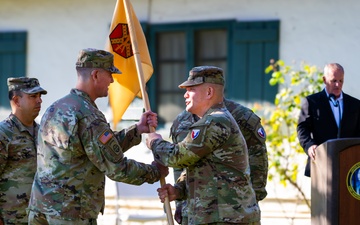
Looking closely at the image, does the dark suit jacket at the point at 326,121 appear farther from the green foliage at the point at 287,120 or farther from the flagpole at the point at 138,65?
the flagpole at the point at 138,65

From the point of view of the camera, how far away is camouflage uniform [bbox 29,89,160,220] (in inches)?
219

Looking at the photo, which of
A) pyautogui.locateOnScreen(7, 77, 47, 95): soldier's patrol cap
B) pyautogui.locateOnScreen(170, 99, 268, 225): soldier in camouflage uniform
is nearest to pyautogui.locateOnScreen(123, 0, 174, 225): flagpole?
pyautogui.locateOnScreen(170, 99, 268, 225): soldier in camouflage uniform

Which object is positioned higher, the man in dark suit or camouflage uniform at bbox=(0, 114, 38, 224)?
Result: the man in dark suit

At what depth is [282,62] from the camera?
9.87 m

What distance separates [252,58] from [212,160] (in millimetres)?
5375

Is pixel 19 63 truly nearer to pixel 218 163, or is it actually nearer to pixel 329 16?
pixel 329 16

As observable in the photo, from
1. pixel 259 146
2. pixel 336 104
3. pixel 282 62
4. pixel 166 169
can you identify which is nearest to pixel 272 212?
pixel 282 62

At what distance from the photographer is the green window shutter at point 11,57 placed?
11828 millimetres

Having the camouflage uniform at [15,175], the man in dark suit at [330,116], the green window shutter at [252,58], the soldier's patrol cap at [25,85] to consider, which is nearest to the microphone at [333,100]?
the man in dark suit at [330,116]

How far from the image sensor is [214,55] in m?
11.1

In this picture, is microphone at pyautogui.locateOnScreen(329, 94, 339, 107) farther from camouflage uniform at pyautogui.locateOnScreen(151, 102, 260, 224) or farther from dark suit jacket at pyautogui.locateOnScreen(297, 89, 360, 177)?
camouflage uniform at pyautogui.locateOnScreen(151, 102, 260, 224)

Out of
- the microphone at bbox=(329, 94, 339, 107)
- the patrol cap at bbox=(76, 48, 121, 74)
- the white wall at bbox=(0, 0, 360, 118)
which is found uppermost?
the white wall at bbox=(0, 0, 360, 118)

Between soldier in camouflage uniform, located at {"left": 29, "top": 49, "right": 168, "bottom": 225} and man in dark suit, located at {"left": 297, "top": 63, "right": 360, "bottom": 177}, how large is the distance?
2705 mm

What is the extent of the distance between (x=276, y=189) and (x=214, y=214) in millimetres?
5089
